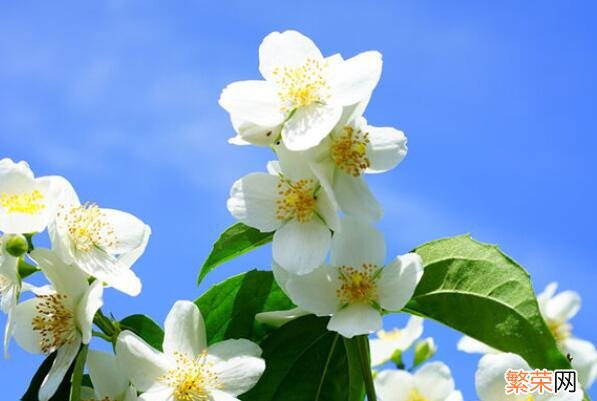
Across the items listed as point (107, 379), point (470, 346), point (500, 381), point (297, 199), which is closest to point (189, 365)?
point (107, 379)

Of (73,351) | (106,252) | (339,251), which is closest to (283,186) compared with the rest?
(339,251)

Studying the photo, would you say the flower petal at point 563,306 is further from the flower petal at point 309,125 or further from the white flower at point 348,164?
the flower petal at point 309,125

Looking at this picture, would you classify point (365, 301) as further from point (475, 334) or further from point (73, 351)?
point (73, 351)

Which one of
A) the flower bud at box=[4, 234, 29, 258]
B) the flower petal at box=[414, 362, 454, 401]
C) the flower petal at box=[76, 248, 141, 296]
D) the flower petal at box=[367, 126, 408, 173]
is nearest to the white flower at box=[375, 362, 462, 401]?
the flower petal at box=[414, 362, 454, 401]

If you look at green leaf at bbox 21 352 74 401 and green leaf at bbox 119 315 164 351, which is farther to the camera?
green leaf at bbox 119 315 164 351

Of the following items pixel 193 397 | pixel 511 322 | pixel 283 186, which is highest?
pixel 283 186

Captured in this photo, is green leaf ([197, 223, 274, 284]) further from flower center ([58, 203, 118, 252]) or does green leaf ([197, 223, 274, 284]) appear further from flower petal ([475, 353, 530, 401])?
flower petal ([475, 353, 530, 401])
